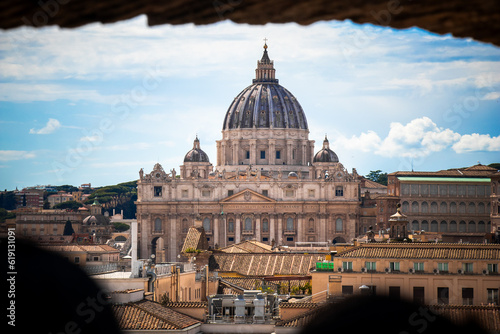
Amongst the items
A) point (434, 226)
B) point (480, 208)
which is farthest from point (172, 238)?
point (480, 208)

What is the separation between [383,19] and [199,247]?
5310 centimetres

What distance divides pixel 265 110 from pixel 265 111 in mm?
140

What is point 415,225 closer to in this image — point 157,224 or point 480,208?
point 480,208

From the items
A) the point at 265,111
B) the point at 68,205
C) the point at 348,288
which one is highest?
the point at 265,111

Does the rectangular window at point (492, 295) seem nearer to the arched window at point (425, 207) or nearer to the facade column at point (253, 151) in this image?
the arched window at point (425, 207)

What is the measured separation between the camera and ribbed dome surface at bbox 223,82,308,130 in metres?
164

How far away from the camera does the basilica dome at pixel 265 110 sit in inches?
6471

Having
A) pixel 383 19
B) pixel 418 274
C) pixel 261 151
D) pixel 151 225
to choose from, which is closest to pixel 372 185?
pixel 261 151

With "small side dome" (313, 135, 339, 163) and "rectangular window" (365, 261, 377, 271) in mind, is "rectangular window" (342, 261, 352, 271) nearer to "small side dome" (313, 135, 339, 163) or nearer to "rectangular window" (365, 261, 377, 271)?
"rectangular window" (365, 261, 377, 271)

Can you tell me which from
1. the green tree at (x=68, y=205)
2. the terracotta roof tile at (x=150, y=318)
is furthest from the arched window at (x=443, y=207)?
the terracotta roof tile at (x=150, y=318)

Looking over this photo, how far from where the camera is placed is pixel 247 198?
139875 millimetres

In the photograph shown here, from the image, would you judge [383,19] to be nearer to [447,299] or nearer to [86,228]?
[447,299]

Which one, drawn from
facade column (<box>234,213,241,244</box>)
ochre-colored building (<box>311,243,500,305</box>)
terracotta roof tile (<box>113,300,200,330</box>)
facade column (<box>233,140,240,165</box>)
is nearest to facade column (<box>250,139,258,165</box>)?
facade column (<box>233,140,240,165</box>)

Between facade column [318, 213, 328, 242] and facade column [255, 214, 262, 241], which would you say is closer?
facade column [255, 214, 262, 241]
